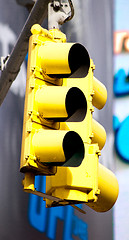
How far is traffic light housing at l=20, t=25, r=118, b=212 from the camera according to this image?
4410 mm

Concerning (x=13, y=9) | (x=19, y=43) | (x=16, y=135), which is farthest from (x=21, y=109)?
(x=19, y=43)

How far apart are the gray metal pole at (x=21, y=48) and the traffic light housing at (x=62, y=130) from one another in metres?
0.53

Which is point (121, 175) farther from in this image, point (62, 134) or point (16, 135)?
point (62, 134)

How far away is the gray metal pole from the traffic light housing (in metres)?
0.53

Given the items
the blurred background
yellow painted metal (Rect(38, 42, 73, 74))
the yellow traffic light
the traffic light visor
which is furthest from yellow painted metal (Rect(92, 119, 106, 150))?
the blurred background

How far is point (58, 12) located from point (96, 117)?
30.9 ft

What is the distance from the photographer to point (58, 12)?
5.87 metres

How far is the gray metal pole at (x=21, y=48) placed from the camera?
5500mm

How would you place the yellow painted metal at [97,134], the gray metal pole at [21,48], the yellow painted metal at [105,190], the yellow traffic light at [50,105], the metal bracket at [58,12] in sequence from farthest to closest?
1. the metal bracket at [58,12]
2. the gray metal pole at [21,48]
3. the yellow painted metal at [97,134]
4. the yellow painted metal at [105,190]
5. the yellow traffic light at [50,105]

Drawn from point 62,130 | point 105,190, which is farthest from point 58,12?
point 105,190

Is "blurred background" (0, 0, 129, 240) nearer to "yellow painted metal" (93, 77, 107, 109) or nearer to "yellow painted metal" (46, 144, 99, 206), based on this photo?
"yellow painted metal" (93, 77, 107, 109)

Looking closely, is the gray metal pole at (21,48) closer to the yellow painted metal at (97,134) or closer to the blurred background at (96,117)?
the yellow painted metal at (97,134)

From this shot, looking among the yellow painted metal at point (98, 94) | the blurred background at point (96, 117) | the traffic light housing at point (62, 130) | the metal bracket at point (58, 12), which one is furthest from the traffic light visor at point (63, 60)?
the blurred background at point (96, 117)

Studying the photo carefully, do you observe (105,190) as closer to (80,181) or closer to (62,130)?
(80,181)
